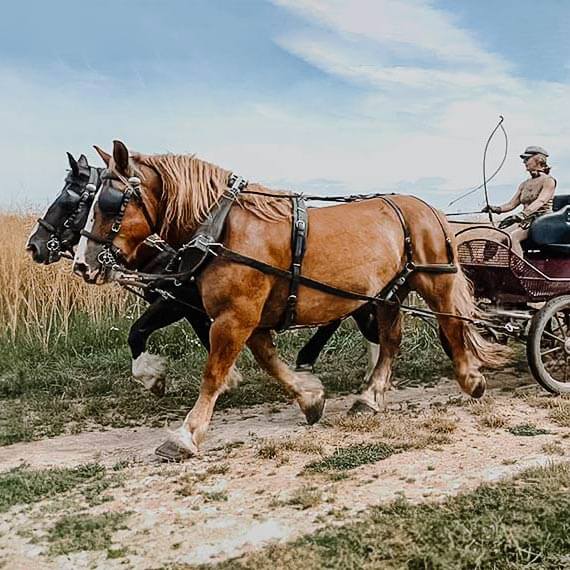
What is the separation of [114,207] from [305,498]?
1853mm

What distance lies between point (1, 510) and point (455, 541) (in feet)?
6.83

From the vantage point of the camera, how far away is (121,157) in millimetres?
4207

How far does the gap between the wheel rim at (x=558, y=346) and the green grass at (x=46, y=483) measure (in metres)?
3.25

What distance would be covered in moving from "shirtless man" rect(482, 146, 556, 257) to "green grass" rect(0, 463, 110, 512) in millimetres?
3610

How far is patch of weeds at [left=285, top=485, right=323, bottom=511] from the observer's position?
11.2 feet

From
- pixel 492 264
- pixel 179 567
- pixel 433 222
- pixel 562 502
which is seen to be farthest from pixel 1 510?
pixel 492 264

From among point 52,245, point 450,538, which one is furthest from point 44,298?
point 450,538

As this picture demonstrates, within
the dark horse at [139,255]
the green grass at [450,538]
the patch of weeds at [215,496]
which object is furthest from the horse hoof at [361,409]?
the green grass at [450,538]

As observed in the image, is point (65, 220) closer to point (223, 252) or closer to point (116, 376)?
point (223, 252)

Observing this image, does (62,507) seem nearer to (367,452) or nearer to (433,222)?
(367,452)

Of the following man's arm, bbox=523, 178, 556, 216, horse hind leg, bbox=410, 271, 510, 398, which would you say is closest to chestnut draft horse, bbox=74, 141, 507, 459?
horse hind leg, bbox=410, 271, 510, 398

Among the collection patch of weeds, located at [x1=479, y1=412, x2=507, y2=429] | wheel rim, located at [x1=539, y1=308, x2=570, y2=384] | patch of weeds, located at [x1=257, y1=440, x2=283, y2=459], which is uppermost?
wheel rim, located at [x1=539, y1=308, x2=570, y2=384]

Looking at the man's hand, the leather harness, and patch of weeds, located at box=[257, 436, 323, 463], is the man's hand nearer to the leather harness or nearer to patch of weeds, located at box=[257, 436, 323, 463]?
the leather harness

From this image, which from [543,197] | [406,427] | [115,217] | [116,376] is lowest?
[116,376]
